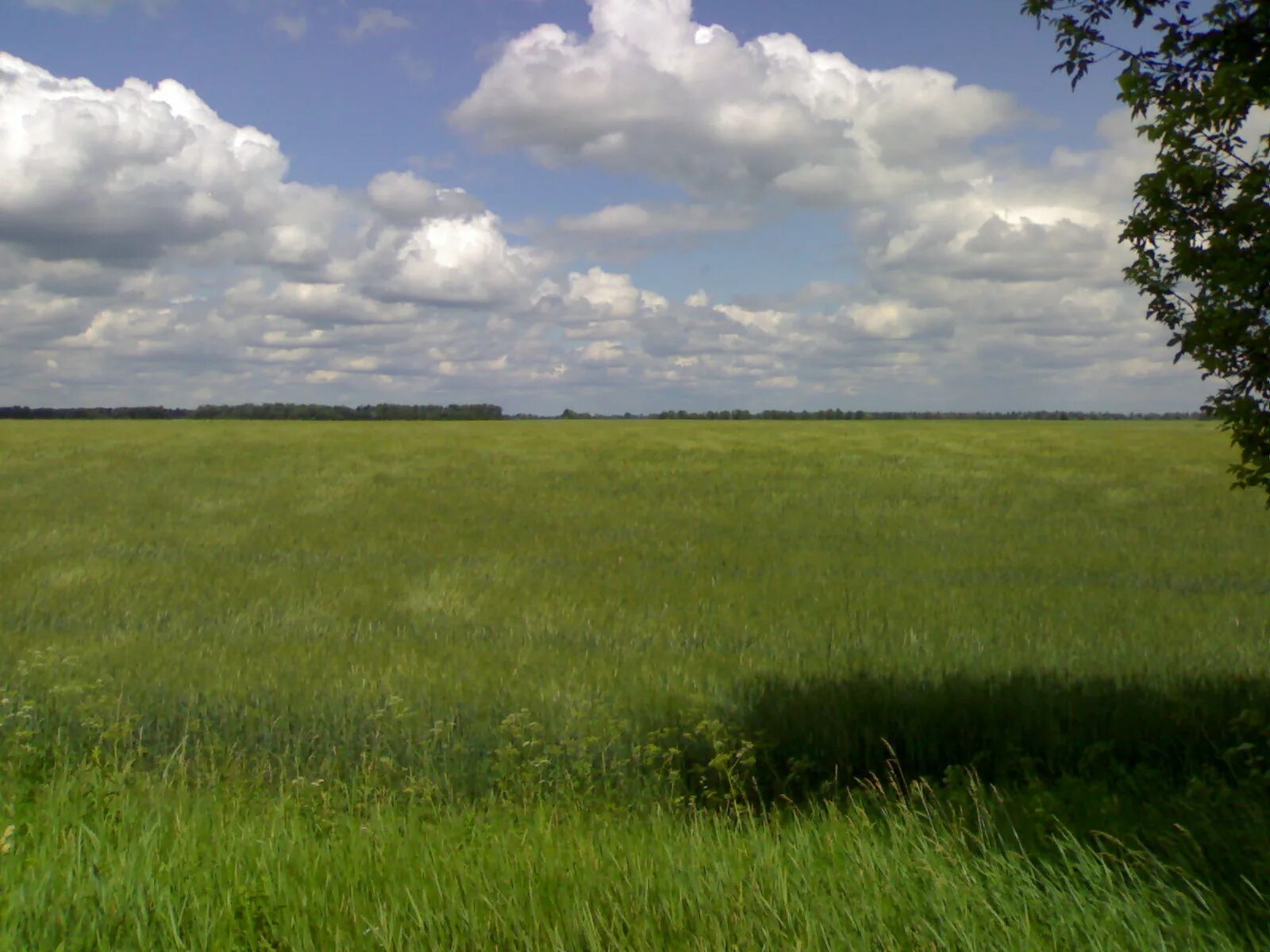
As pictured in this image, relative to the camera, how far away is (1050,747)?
284 inches

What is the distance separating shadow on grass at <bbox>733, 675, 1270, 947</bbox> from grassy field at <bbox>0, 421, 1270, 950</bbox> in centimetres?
4

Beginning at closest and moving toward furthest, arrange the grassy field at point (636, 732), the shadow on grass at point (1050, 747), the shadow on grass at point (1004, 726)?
1. the grassy field at point (636, 732)
2. the shadow on grass at point (1050, 747)
3. the shadow on grass at point (1004, 726)

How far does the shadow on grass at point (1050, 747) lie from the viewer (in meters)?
5.18

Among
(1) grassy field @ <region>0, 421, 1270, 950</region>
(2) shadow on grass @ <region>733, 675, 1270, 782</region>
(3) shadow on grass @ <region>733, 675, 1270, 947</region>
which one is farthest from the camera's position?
(2) shadow on grass @ <region>733, 675, 1270, 782</region>

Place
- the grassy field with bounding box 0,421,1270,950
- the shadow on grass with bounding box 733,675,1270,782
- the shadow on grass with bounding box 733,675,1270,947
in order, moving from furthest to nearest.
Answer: the shadow on grass with bounding box 733,675,1270,782 → the shadow on grass with bounding box 733,675,1270,947 → the grassy field with bounding box 0,421,1270,950

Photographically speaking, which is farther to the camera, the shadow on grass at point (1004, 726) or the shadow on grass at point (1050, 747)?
the shadow on grass at point (1004, 726)

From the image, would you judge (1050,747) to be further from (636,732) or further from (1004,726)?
(636,732)

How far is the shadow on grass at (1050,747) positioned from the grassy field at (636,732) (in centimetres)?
4

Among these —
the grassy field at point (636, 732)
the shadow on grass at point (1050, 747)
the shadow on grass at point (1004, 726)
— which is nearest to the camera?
the grassy field at point (636, 732)

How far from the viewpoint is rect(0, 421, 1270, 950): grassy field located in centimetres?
387

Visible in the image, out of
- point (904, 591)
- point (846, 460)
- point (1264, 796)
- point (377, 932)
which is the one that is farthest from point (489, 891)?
point (846, 460)

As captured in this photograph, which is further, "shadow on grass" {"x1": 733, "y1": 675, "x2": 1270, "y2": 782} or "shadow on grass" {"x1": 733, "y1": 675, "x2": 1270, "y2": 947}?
"shadow on grass" {"x1": 733, "y1": 675, "x2": 1270, "y2": 782}

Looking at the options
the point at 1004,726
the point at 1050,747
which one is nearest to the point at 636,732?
the point at 1004,726

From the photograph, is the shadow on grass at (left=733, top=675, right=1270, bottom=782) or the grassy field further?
the shadow on grass at (left=733, top=675, right=1270, bottom=782)
